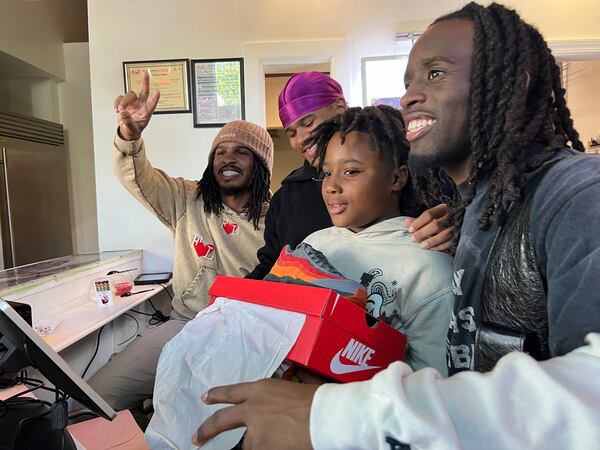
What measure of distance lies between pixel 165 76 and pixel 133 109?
123 cm

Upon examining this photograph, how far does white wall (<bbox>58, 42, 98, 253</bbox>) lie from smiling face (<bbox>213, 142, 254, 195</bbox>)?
7.85ft

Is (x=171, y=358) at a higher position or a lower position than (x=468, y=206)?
lower

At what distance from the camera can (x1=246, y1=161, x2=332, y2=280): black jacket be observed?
144 centimetres

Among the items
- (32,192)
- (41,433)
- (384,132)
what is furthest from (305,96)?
(32,192)

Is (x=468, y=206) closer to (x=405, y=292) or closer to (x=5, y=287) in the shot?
(x=405, y=292)

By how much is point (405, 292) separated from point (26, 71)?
3.83 m

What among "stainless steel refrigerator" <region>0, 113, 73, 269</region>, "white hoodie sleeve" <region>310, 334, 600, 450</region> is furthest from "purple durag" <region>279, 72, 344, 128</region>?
"stainless steel refrigerator" <region>0, 113, 73, 269</region>

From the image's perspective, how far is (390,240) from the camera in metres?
1.01

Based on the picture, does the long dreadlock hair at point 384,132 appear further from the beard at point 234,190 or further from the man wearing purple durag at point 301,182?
the beard at point 234,190

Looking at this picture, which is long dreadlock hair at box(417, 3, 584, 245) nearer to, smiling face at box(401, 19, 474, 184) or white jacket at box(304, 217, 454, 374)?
smiling face at box(401, 19, 474, 184)

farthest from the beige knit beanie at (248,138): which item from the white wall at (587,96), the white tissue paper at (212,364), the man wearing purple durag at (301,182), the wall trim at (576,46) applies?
the white wall at (587,96)

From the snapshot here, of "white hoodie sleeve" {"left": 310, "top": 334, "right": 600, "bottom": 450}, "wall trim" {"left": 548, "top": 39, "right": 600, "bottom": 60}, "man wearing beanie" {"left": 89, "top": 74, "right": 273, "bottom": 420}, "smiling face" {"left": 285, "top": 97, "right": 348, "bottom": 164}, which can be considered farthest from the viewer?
"wall trim" {"left": 548, "top": 39, "right": 600, "bottom": 60}

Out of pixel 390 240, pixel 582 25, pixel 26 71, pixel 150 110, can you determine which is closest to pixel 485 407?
pixel 390 240

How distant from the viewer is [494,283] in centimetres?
62
